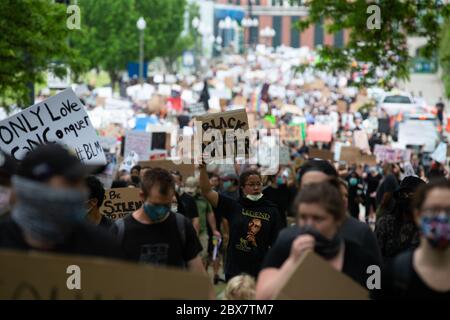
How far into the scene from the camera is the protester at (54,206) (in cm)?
460

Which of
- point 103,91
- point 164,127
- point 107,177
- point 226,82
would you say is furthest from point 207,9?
point 107,177

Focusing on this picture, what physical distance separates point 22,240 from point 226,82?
147 feet

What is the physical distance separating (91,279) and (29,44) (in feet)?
50.7

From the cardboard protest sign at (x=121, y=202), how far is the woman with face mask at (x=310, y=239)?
4905 mm

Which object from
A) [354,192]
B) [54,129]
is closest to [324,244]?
[54,129]

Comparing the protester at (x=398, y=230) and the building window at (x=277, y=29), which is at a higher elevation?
the building window at (x=277, y=29)

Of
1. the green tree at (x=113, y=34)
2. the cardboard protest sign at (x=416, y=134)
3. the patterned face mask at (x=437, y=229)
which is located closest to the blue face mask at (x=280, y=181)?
the patterned face mask at (x=437, y=229)

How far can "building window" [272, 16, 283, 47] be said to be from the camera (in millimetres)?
168125

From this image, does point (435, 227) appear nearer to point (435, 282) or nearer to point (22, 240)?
point (435, 282)

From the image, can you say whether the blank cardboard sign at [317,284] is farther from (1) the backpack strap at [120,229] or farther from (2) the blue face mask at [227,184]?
(2) the blue face mask at [227,184]

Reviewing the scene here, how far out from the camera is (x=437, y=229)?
486cm

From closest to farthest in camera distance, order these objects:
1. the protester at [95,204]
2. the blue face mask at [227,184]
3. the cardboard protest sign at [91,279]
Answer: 1. the cardboard protest sign at [91,279]
2. the protester at [95,204]
3. the blue face mask at [227,184]

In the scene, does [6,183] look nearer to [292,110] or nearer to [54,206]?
[54,206]

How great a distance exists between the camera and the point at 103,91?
1529 inches
